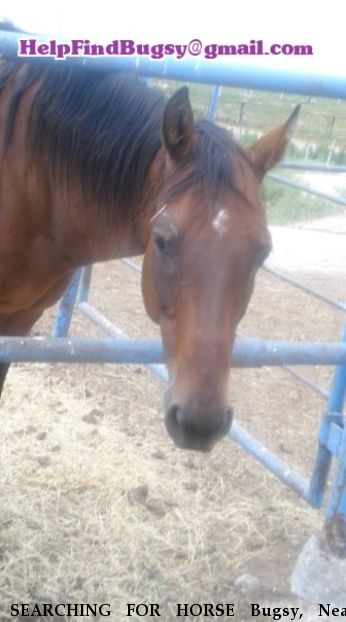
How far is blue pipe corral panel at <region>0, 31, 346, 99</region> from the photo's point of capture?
5.60ft

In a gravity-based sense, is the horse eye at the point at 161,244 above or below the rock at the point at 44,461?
above

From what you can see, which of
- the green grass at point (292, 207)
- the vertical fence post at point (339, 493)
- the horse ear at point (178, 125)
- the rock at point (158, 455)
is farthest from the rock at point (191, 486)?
the green grass at point (292, 207)

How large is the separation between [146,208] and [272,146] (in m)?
0.42

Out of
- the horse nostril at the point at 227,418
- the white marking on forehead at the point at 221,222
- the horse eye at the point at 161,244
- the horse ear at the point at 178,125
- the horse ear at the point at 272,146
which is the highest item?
the horse ear at the point at 178,125

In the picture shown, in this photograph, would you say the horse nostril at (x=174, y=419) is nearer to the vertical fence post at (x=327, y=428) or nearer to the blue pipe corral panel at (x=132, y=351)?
the blue pipe corral panel at (x=132, y=351)

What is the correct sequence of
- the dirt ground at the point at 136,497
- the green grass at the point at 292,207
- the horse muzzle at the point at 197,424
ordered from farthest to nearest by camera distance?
the green grass at the point at 292,207 < the dirt ground at the point at 136,497 < the horse muzzle at the point at 197,424

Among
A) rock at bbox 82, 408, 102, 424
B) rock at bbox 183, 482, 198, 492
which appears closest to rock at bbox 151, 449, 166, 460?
rock at bbox 183, 482, 198, 492

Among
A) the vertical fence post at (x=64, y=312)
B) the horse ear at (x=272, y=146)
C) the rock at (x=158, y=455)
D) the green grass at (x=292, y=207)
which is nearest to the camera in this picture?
the horse ear at (x=272, y=146)

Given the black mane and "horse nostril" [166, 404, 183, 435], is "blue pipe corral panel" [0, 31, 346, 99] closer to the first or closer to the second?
the black mane

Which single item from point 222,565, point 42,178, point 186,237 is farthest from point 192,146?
point 222,565

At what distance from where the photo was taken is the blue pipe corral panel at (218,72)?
1708 mm

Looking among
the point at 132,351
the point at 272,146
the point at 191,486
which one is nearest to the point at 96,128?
the point at 272,146

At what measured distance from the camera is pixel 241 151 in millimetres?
1869

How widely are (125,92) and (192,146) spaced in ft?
1.51
